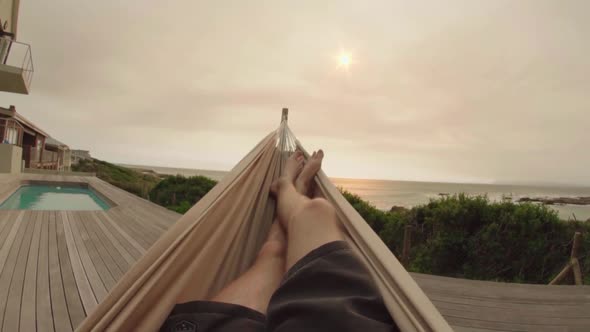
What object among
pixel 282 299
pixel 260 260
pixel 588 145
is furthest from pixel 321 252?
pixel 588 145

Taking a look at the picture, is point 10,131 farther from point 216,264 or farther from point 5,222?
point 216,264

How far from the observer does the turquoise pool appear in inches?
205

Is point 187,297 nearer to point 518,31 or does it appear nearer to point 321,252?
point 321,252

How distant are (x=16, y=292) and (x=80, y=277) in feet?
0.95

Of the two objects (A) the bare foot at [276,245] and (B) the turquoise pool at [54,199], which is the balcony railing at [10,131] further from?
(A) the bare foot at [276,245]

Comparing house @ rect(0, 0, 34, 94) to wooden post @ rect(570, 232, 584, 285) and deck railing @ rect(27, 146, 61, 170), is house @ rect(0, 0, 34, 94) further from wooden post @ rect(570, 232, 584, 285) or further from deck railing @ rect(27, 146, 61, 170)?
wooden post @ rect(570, 232, 584, 285)

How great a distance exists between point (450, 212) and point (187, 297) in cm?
356

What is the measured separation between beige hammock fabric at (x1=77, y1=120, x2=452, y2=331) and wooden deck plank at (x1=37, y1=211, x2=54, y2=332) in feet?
3.13

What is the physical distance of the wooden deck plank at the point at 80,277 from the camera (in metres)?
1.43

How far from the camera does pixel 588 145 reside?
6.85 m

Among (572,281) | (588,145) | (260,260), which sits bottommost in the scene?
(572,281)

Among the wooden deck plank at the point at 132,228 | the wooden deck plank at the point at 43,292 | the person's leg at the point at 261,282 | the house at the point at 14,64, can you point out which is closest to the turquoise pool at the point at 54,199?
the wooden deck plank at the point at 132,228

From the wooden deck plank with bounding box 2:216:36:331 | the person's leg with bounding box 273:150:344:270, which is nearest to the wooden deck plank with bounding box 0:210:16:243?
the wooden deck plank with bounding box 2:216:36:331

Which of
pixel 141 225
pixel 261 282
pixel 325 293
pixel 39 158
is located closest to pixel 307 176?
pixel 261 282
